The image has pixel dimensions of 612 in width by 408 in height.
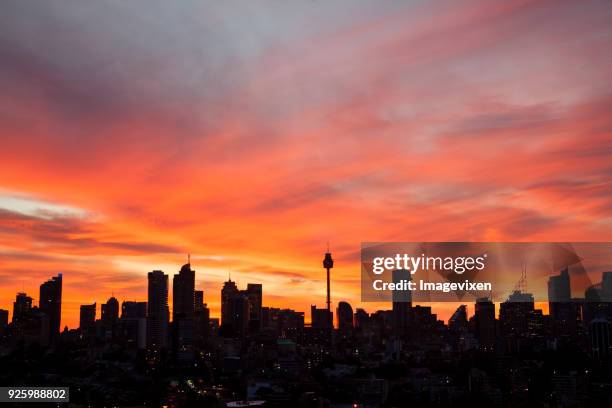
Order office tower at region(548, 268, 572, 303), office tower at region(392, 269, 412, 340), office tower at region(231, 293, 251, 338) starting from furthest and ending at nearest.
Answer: office tower at region(231, 293, 251, 338) → office tower at region(392, 269, 412, 340) → office tower at region(548, 268, 572, 303)

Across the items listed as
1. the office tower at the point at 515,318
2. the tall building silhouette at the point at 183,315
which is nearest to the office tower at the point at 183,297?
the tall building silhouette at the point at 183,315

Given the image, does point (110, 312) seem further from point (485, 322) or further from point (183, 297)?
point (485, 322)

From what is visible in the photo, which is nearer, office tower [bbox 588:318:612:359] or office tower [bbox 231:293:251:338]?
office tower [bbox 588:318:612:359]

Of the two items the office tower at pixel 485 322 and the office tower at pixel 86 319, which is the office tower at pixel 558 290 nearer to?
the office tower at pixel 485 322

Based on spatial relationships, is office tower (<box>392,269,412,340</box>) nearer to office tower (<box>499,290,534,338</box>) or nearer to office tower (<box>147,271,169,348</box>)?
office tower (<box>499,290,534,338</box>)

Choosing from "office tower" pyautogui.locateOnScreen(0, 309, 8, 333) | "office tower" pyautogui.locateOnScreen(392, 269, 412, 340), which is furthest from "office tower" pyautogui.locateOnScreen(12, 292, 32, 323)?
"office tower" pyautogui.locateOnScreen(392, 269, 412, 340)

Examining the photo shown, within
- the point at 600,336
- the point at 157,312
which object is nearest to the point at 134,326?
the point at 157,312

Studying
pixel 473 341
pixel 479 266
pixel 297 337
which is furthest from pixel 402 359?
pixel 479 266
